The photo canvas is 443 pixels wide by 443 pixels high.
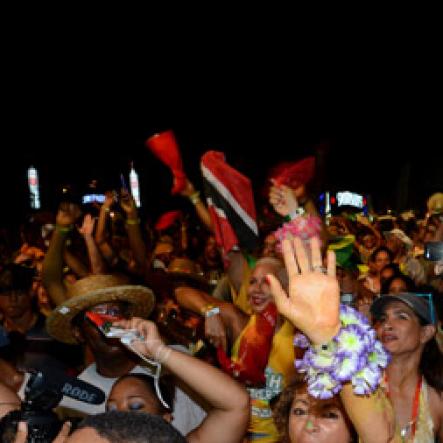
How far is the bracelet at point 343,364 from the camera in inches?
91.1

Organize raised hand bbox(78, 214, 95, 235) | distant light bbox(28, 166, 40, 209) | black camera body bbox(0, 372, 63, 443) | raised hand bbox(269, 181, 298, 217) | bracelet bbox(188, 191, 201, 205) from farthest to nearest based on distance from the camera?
distant light bbox(28, 166, 40, 209) < bracelet bbox(188, 191, 201, 205) < raised hand bbox(78, 214, 95, 235) < raised hand bbox(269, 181, 298, 217) < black camera body bbox(0, 372, 63, 443)

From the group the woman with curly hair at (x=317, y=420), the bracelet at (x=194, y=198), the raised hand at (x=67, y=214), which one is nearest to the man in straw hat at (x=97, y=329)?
the woman with curly hair at (x=317, y=420)

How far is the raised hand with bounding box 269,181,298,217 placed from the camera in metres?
4.39

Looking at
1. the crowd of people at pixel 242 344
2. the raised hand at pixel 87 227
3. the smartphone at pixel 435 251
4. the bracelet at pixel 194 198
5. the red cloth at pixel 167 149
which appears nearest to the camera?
the crowd of people at pixel 242 344

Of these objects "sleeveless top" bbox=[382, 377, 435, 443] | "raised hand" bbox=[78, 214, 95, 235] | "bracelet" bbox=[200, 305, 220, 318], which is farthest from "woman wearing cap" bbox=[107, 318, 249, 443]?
"raised hand" bbox=[78, 214, 95, 235]

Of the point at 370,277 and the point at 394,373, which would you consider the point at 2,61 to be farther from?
the point at 394,373

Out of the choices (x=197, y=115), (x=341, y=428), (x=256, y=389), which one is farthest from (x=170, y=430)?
(x=197, y=115)

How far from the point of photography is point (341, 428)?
275 centimetres

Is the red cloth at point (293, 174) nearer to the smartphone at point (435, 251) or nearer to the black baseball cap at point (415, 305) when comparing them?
the smartphone at point (435, 251)

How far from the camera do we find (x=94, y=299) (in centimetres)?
392

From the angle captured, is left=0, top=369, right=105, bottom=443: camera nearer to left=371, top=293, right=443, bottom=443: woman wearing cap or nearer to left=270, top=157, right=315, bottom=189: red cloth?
left=371, top=293, right=443, bottom=443: woman wearing cap

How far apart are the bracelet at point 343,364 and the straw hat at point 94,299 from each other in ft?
5.74

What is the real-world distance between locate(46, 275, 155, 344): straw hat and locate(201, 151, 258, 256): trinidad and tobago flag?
4.49 feet

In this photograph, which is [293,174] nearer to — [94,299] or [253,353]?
[253,353]
